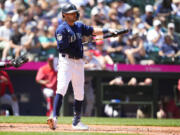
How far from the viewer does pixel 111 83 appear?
10648 mm

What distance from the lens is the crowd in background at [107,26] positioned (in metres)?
11.1

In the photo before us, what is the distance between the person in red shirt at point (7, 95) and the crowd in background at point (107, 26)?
0.61 m

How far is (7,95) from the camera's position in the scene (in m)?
10.8

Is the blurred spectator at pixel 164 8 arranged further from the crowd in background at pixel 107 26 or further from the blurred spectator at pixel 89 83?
the blurred spectator at pixel 89 83

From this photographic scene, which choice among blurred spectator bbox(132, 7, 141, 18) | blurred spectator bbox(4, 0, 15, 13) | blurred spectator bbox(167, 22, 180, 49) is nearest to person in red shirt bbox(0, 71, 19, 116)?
blurred spectator bbox(4, 0, 15, 13)

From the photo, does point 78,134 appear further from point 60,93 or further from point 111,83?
point 111,83

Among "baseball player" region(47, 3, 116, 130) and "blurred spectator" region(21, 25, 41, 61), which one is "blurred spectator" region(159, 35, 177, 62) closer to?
"blurred spectator" region(21, 25, 41, 61)

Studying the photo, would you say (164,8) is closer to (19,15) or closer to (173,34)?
(173,34)

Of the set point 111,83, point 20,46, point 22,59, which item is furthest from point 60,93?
point 20,46

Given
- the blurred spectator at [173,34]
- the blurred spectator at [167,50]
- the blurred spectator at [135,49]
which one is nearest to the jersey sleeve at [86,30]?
the blurred spectator at [135,49]

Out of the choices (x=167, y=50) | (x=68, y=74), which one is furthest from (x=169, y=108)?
(x=68, y=74)

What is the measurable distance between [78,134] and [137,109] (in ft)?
18.3

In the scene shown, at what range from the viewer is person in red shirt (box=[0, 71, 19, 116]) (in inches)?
406

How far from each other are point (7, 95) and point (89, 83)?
6.99ft
